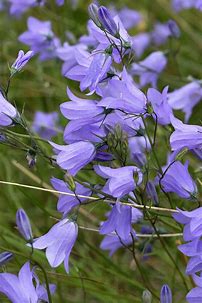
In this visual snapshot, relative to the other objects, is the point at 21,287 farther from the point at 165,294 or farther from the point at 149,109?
the point at 149,109

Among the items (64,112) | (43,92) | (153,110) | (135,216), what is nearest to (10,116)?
(64,112)

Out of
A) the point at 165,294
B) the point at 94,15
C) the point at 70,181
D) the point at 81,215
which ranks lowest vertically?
the point at 81,215

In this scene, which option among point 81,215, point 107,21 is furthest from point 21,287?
point 81,215

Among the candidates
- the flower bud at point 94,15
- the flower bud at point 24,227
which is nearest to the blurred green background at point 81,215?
the flower bud at point 24,227

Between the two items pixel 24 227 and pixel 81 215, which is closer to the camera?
pixel 24 227

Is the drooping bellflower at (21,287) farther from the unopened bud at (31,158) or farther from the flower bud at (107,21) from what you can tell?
the flower bud at (107,21)

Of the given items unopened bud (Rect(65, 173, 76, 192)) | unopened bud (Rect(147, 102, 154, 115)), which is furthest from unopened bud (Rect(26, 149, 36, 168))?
unopened bud (Rect(147, 102, 154, 115))

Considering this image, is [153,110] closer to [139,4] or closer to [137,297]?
[137,297]
